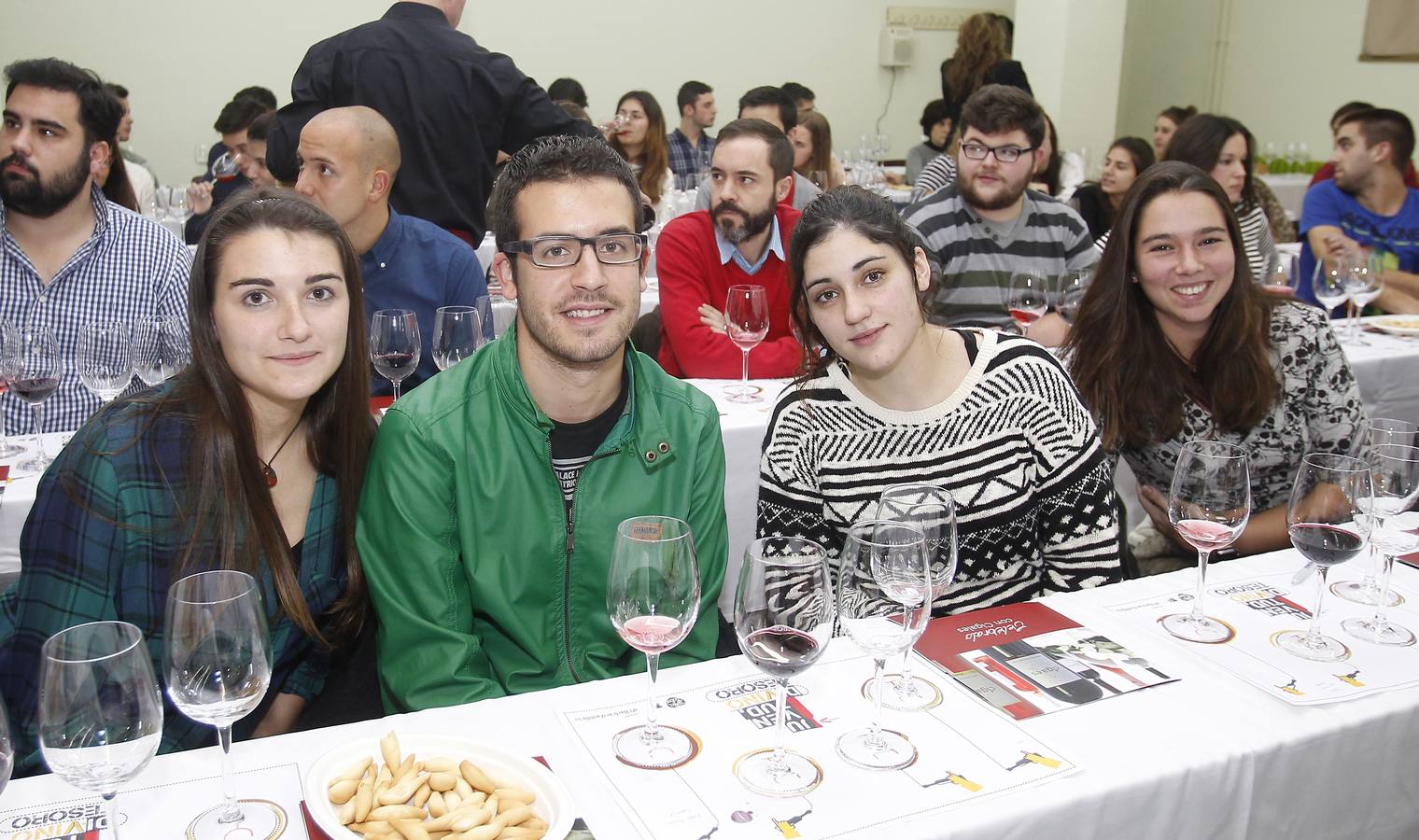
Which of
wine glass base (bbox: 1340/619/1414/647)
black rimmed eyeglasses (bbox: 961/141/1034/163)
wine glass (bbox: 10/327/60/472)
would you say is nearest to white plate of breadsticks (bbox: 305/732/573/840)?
wine glass base (bbox: 1340/619/1414/647)

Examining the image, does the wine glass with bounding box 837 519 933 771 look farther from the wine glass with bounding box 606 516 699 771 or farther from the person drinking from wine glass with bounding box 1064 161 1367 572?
the person drinking from wine glass with bounding box 1064 161 1367 572

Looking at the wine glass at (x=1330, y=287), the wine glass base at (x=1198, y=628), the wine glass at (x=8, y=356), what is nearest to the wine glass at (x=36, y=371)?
the wine glass at (x=8, y=356)

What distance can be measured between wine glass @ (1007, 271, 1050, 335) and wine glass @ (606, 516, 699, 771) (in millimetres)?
2168

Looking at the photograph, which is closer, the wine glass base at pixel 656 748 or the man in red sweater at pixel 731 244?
the wine glass base at pixel 656 748

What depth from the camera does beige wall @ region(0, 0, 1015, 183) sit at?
24.7 ft

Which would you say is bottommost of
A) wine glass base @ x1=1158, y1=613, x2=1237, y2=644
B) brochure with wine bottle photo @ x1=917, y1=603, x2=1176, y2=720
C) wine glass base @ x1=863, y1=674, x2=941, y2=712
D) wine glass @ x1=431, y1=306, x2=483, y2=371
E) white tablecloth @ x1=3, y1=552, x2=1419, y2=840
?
white tablecloth @ x1=3, y1=552, x2=1419, y2=840

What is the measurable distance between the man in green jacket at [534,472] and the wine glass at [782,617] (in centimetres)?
58

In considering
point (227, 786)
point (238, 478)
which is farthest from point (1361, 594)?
point (238, 478)

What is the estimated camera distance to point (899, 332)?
1.84 m

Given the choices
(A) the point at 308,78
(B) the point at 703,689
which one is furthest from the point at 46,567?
(A) the point at 308,78

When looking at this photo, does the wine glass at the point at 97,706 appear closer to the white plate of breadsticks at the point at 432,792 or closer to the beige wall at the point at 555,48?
the white plate of breadsticks at the point at 432,792

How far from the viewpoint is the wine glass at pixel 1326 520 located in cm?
145

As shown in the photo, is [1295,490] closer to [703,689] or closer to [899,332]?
[899,332]

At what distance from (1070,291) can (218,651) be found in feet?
8.61
